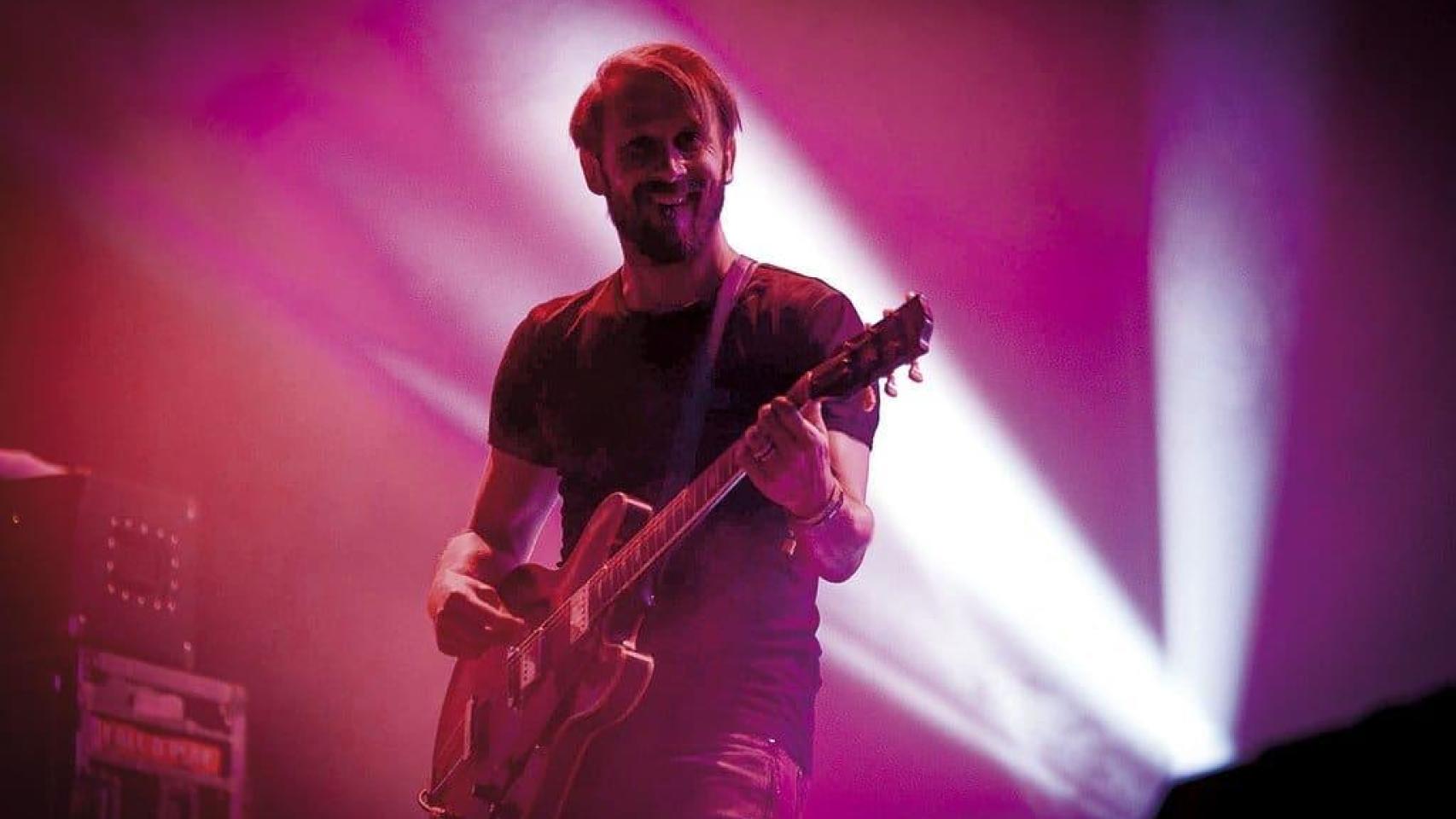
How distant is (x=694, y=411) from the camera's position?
9.11ft

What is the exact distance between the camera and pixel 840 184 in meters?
4.38

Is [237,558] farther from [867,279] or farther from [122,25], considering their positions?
[867,279]

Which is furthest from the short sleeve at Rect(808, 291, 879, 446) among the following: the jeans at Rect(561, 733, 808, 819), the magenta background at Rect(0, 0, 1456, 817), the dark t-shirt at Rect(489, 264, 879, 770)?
the magenta background at Rect(0, 0, 1456, 817)

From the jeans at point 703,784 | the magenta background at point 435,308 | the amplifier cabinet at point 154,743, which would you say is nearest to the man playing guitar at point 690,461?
the jeans at point 703,784

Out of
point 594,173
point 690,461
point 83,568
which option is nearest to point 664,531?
point 690,461

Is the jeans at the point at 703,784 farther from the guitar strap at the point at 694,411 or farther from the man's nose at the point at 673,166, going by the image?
the man's nose at the point at 673,166

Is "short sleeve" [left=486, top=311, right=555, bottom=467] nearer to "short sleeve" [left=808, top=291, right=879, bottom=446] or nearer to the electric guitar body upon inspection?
the electric guitar body

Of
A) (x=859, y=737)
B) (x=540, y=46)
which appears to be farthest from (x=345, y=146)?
(x=859, y=737)

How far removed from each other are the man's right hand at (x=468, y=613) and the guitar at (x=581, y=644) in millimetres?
32

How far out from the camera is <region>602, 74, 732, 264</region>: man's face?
2.94 m

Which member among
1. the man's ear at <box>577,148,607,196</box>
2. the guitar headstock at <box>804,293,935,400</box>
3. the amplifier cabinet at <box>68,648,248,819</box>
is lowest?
the amplifier cabinet at <box>68,648,248,819</box>

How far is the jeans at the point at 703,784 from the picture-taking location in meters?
2.47

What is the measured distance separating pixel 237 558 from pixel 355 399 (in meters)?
0.57

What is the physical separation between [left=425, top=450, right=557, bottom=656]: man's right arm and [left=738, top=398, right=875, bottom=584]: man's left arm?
0.67m
